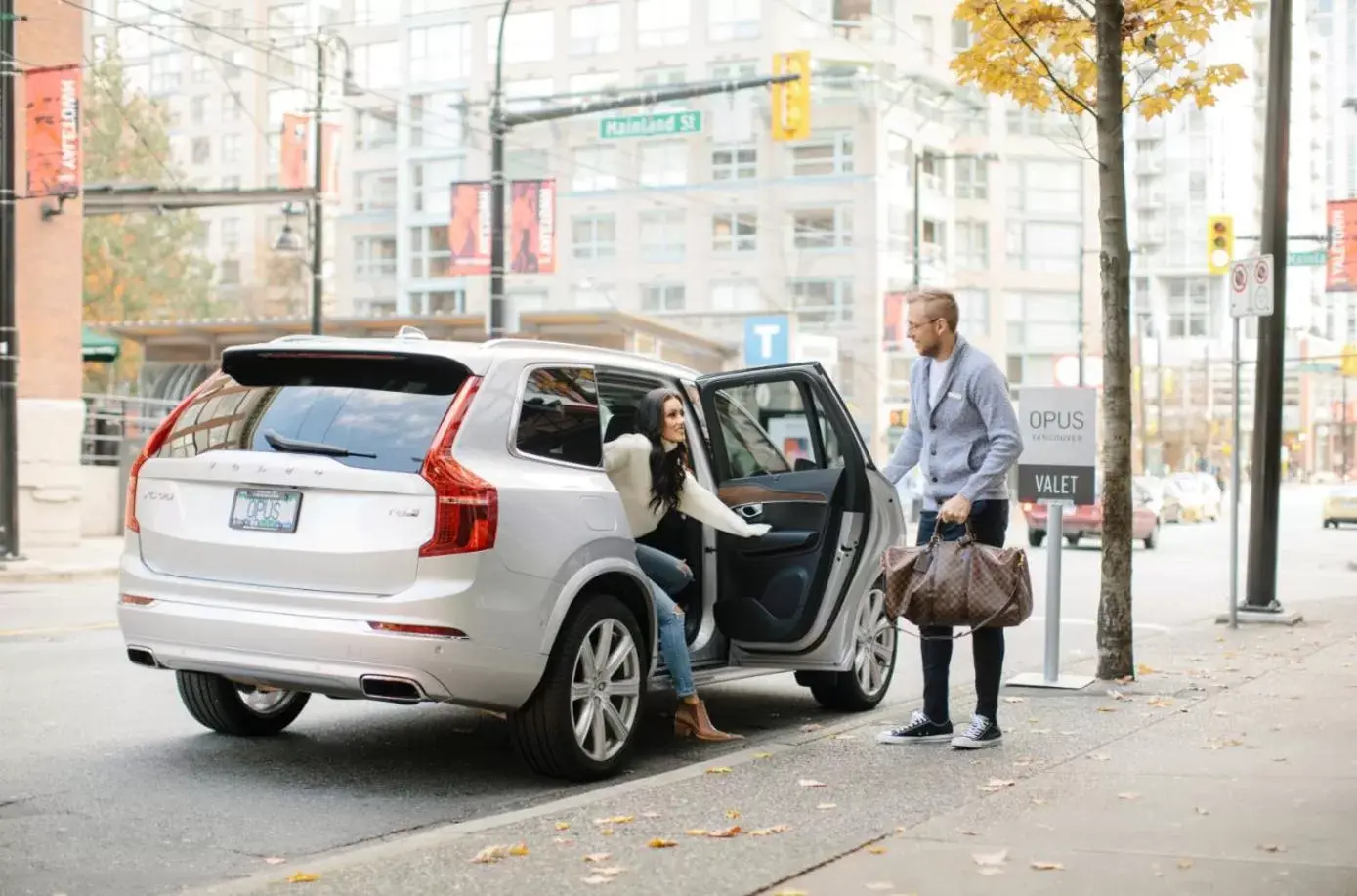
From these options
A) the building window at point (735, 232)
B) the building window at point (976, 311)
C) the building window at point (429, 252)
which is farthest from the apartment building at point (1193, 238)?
the building window at point (429, 252)

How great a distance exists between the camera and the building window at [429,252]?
8431cm

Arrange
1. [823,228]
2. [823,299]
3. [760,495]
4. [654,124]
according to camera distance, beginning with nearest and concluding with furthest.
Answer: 1. [760,495]
2. [654,124]
3. [823,299]
4. [823,228]

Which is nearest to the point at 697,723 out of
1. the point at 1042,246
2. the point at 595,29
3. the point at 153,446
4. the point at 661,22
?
the point at 153,446

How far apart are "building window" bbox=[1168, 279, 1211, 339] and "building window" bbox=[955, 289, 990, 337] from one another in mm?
33444

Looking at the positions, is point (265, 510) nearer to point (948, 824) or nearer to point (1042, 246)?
point (948, 824)

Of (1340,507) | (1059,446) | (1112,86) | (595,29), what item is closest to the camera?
(1059,446)

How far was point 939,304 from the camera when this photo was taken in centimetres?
804

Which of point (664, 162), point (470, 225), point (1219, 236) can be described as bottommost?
point (470, 225)

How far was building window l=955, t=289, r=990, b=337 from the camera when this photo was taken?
268 ft

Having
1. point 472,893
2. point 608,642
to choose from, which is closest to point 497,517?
point 608,642

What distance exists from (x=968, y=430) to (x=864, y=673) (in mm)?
1927

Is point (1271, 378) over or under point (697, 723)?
over

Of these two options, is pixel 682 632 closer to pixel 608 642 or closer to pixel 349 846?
pixel 608 642

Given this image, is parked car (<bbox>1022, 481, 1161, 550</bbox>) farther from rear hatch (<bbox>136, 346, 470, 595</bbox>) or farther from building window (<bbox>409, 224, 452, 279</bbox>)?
building window (<bbox>409, 224, 452, 279</bbox>)
